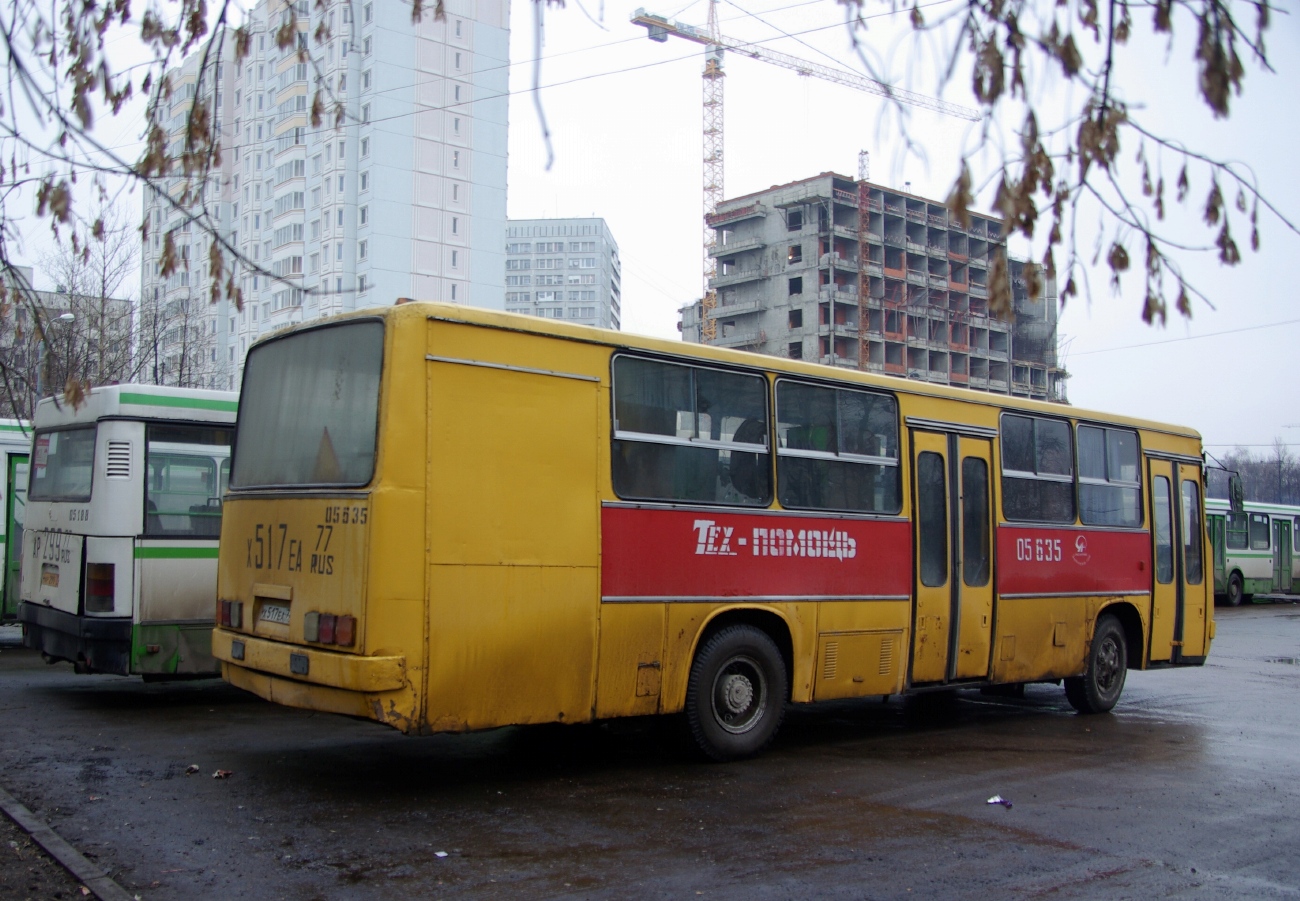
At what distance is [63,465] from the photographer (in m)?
11.2

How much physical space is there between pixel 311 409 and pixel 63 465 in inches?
193

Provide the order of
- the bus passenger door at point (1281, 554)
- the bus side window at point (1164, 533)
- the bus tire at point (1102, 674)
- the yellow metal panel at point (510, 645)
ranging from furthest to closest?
the bus passenger door at point (1281, 554), the bus side window at point (1164, 533), the bus tire at point (1102, 674), the yellow metal panel at point (510, 645)

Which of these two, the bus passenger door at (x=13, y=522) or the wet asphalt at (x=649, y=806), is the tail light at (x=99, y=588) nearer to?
the wet asphalt at (x=649, y=806)

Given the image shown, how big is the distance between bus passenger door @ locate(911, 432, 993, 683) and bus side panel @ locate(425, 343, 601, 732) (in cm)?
366

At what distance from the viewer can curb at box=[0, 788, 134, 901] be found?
525cm

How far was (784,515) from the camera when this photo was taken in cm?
899

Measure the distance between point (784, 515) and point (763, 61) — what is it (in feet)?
331

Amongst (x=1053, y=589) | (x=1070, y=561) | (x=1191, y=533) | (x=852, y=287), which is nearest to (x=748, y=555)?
(x=1053, y=589)

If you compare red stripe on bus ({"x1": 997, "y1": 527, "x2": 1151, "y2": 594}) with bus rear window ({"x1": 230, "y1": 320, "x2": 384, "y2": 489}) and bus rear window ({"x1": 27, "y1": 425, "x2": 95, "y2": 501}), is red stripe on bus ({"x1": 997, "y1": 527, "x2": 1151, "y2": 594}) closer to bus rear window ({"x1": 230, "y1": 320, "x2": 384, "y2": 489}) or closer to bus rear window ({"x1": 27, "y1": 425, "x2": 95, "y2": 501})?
bus rear window ({"x1": 230, "y1": 320, "x2": 384, "y2": 489})

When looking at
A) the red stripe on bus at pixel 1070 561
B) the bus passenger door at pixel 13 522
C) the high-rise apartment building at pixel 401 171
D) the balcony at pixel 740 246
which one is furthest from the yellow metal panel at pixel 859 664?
the balcony at pixel 740 246

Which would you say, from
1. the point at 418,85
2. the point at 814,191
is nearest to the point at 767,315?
the point at 814,191

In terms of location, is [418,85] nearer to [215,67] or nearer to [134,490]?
[134,490]

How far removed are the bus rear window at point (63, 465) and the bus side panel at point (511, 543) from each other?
16.7 ft

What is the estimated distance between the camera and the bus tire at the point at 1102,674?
11922 millimetres
